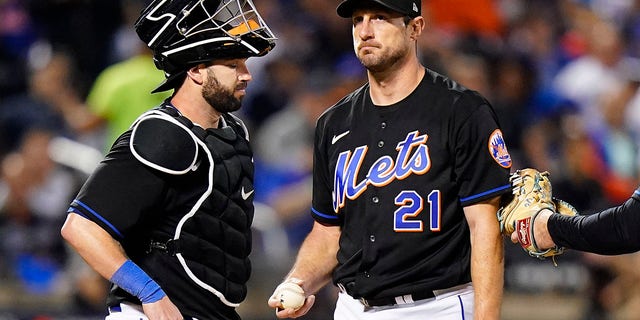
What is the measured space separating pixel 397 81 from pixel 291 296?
102cm

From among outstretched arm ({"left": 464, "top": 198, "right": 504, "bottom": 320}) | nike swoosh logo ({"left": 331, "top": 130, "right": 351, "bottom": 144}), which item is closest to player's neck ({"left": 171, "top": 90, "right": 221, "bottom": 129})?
nike swoosh logo ({"left": 331, "top": 130, "right": 351, "bottom": 144})

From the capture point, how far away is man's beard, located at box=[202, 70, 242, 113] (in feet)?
14.7

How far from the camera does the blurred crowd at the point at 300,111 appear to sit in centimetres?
767

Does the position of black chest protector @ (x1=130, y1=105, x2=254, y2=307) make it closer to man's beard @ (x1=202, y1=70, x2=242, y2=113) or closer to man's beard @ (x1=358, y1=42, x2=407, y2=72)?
man's beard @ (x1=202, y1=70, x2=242, y2=113)

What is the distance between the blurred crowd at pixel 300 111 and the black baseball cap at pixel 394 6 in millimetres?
3258

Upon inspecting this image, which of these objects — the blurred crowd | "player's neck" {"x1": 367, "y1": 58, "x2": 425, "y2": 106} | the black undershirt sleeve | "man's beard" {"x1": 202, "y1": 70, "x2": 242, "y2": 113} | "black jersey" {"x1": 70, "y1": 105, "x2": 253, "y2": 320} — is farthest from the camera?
the blurred crowd

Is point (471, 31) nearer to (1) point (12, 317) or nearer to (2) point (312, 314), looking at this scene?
(2) point (312, 314)

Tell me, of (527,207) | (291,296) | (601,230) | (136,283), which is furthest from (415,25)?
(136,283)

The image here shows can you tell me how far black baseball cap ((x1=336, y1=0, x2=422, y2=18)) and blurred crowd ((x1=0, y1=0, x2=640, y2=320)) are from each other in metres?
3.26

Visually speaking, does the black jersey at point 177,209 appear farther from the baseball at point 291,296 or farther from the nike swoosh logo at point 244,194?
the baseball at point 291,296

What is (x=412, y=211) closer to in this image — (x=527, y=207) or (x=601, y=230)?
(x=527, y=207)

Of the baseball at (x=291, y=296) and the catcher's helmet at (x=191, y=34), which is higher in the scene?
the catcher's helmet at (x=191, y=34)

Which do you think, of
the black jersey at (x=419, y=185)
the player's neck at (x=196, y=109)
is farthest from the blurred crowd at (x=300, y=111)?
the player's neck at (x=196, y=109)

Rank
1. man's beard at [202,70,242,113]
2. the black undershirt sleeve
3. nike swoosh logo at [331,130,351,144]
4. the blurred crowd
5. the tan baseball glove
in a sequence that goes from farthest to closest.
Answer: the blurred crowd
nike swoosh logo at [331,130,351,144]
man's beard at [202,70,242,113]
the tan baseball glove
the black undershirt sleeve
